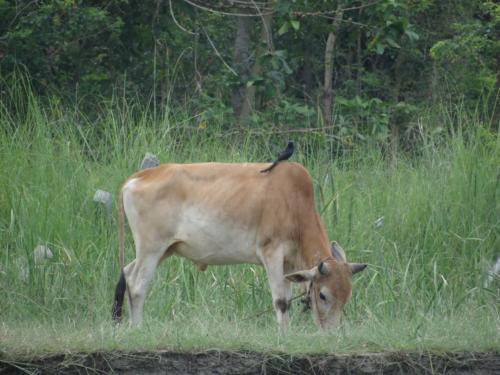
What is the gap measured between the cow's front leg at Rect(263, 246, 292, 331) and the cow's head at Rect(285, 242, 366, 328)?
129 mm

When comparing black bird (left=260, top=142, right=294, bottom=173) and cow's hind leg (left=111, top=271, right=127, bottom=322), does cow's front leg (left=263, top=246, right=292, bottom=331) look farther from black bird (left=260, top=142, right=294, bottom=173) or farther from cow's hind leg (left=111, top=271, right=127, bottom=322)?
cow's hind leg (left=111, top=271, right=127, bottom=322)

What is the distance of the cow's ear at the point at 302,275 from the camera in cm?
740

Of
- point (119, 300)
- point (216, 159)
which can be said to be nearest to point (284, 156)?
point (119, 300)

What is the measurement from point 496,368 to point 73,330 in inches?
110

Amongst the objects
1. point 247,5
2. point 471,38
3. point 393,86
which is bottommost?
point 393,86

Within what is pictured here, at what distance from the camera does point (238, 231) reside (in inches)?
307

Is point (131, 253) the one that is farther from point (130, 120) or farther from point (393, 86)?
point (393, 86)

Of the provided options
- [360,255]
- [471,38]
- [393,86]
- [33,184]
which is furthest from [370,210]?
[393,86]

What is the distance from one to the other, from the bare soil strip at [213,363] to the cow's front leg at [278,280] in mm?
1236

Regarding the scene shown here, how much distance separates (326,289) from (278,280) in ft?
1.19

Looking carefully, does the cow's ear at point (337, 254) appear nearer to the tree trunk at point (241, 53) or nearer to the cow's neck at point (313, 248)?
the cow's neck at point (313, 248)

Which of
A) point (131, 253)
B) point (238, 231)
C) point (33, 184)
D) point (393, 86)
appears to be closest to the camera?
point (238, 231)

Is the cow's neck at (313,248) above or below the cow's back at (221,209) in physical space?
below

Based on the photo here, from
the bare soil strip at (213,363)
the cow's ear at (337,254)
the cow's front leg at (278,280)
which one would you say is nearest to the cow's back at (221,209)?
the cow's front leg at (278,280)
